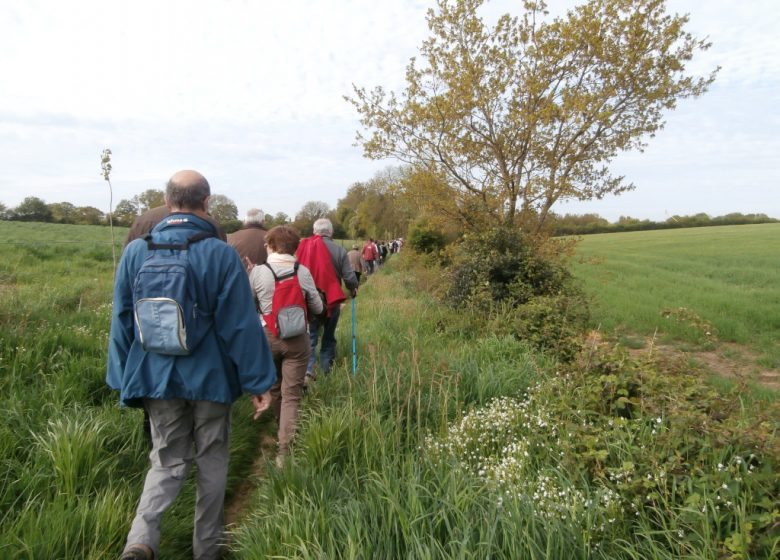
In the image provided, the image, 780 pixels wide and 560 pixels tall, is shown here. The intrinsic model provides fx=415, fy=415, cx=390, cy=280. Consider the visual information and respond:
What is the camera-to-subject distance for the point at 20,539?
214 centimetres

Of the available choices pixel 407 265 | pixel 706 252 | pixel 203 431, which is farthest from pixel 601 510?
pixel 706 252

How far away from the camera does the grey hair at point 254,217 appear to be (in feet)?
16.9

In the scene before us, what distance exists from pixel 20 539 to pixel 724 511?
352 centimetres

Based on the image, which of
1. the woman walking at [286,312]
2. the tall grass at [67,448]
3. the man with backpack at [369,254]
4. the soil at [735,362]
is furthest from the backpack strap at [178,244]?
the man with backpack at [369,254]

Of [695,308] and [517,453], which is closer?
[517,453]

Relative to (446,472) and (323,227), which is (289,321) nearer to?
(446,472)

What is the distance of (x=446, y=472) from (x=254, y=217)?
3.81m

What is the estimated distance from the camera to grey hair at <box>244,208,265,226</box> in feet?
16.9

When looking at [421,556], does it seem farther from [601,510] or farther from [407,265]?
[407,265]

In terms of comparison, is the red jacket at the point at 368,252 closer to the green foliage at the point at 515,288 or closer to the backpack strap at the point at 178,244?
the green foliage at the point at 515,288

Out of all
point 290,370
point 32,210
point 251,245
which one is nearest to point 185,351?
point 290,370

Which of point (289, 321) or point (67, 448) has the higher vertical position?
point (289, 321)

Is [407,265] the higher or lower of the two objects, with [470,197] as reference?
lower

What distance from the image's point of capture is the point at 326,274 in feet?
16.8
